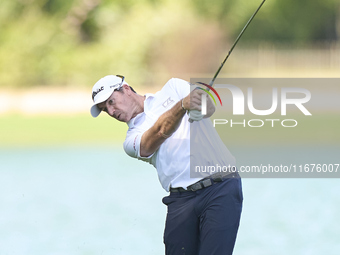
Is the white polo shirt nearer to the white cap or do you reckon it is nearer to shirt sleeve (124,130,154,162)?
shirt sleeve (124,130,154,162)

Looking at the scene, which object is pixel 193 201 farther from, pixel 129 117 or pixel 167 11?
pixel 167 11

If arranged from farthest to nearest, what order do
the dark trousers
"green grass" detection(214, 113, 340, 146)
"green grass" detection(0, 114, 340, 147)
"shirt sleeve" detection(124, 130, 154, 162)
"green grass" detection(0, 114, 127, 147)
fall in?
1. "green grass" detection(0, 114, 127, 147)
2. "green grass" detection(0, 114, 340, 147)
3. "green grass" detection(214, 113, 340, 146)
4. "shirt sleeve" detection(124, 130, 154, 162)
5. the dark trousers

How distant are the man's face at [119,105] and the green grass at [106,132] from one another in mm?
12316

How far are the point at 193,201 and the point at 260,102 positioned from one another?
19.9 metres

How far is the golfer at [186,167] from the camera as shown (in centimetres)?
414

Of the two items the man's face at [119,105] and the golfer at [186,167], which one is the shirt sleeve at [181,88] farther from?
the man's face at [119,105]

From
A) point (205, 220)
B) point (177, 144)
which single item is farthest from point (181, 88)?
point (205, 220)

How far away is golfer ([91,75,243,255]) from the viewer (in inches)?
163

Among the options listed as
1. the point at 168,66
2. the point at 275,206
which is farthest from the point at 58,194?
the point at 168,66

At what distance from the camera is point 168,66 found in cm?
2888

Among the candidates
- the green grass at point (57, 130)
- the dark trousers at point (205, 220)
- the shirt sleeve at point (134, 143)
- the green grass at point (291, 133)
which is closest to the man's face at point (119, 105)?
the shirt sleeve at point (134, 143)

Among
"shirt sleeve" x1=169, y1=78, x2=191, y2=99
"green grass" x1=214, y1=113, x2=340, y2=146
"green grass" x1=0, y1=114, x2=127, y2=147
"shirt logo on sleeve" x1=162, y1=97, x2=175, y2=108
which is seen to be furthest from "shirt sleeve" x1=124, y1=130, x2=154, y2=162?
"green grass" x1=0, y1=114, x2=127, y2=147

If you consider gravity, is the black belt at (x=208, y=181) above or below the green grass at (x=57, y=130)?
below

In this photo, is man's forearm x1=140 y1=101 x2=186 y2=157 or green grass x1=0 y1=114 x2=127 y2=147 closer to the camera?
man's forearm x1=140 y1=101 x2=186 y2=157
